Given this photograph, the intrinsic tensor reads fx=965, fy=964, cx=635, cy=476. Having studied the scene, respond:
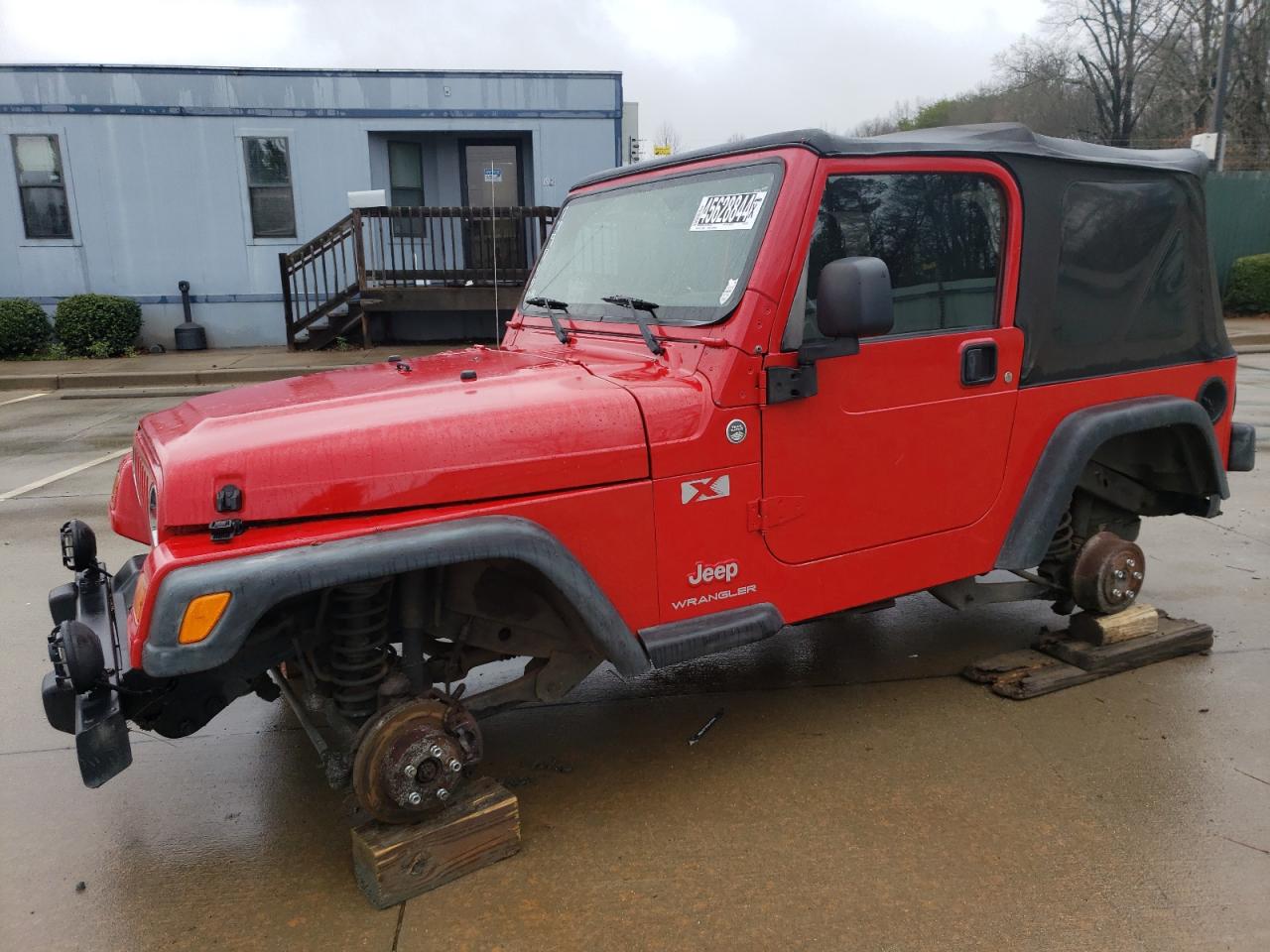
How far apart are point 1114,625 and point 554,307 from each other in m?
2.67

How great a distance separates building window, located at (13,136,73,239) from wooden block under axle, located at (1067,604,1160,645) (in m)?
16.3

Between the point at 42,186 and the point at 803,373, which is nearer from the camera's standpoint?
the point at 803,373

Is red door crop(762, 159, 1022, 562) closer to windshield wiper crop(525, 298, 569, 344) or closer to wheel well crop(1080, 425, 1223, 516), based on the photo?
wheel well crop(1080, 425, 1223, 516)

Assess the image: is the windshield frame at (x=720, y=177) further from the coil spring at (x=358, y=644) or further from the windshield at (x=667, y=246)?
the coil spring at (x=358, y=644)

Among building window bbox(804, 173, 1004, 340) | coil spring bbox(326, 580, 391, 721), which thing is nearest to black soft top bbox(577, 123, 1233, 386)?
building window bbox(804, 173, 1004, 340)

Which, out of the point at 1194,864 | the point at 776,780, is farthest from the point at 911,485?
the point at 1194,864

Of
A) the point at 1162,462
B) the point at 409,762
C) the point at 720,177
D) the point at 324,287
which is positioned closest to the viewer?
the point at 409,762

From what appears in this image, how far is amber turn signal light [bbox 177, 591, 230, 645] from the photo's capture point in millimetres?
2227

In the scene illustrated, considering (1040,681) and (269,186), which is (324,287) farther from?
(1040,681)

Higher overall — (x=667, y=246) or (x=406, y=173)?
(x=406, y=173)

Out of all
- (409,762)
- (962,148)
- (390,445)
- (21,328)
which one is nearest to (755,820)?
(409,762)

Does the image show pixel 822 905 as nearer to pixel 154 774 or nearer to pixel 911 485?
pixel 911 485

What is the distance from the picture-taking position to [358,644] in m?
2.68

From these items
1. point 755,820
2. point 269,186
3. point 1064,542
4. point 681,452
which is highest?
point 269,186
